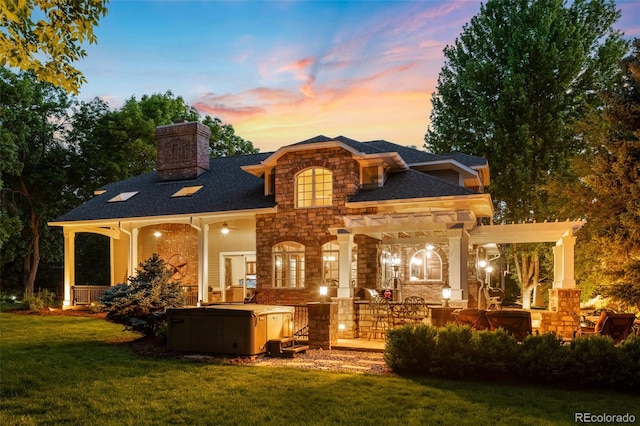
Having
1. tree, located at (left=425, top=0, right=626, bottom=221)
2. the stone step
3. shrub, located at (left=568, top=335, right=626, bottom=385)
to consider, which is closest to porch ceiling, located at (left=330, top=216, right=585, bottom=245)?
the stone step

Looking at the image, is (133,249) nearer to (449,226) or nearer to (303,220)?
(303,220)

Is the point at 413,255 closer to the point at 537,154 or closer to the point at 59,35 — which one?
the point at 537,154

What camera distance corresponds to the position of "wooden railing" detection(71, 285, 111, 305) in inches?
→ 808

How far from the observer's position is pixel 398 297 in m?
18.3

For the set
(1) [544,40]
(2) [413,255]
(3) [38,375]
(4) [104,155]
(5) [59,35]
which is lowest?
(3) [38,375]

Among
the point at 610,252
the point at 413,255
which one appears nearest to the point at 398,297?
the point at 413,255

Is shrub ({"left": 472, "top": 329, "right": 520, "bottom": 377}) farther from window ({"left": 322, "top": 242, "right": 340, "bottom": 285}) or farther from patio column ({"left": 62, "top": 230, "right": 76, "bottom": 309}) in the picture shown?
patio column ({"left": 62, "top": 230, "right": 76, "bottom": 309})

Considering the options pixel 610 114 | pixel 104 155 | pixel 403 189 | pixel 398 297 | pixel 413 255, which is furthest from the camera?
pixel 104 155

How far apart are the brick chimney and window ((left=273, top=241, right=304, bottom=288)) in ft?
23.0

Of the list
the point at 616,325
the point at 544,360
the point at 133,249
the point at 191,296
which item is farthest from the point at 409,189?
the point at 133,249

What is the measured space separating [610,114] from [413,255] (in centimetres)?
854

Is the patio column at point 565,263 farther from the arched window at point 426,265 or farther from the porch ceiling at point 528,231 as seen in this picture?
the arched window at point 426,265

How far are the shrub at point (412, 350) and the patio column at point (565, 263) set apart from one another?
561 centimetres

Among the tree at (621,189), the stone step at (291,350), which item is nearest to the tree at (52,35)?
the stone step at (291,350)
